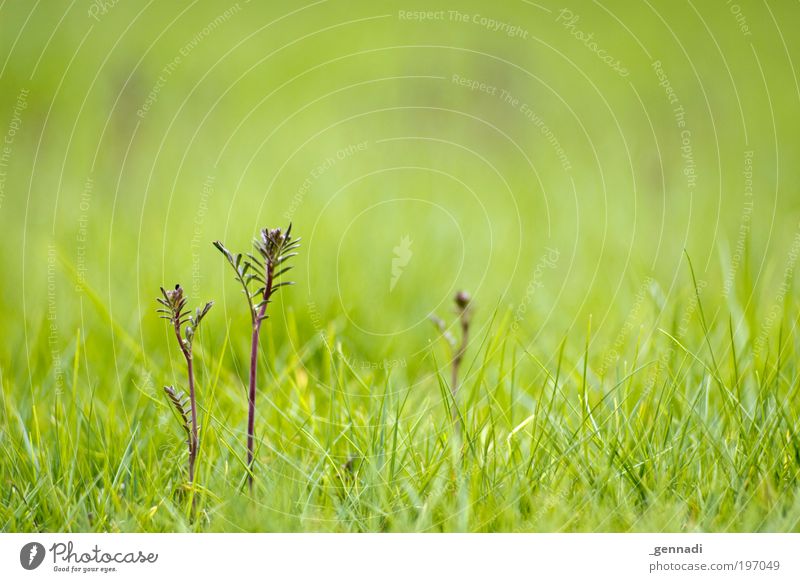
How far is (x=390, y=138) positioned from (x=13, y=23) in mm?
1182

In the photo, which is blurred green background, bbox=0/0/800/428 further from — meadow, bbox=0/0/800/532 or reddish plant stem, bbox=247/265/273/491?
reddish plant stem, bbox=247/265/273/491

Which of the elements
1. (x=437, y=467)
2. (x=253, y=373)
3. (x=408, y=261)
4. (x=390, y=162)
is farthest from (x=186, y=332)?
(x=390, y=162)

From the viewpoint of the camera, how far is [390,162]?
2.54 meters

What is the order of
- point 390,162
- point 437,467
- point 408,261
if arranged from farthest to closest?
point 390,162 < point 408,261 < point 437,467

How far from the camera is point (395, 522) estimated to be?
1.25 metres

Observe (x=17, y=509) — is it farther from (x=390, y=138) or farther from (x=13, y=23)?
(x=390, y=138)

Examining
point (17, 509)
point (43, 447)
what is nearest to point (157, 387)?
point (43, 447)

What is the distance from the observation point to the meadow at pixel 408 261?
50.6 inches

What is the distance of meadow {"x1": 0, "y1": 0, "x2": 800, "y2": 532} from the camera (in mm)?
1284
